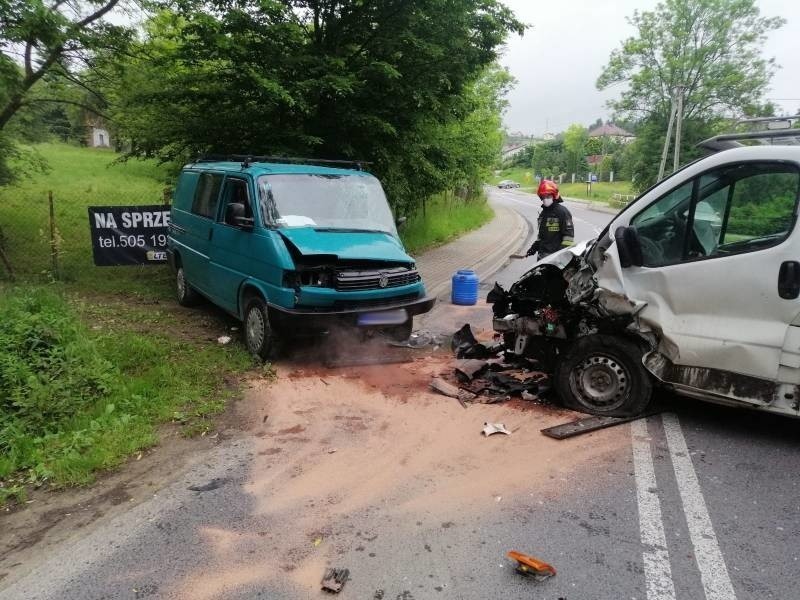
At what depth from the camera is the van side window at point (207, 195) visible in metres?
7.23

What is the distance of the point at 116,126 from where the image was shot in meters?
10.8

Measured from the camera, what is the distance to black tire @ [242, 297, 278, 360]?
5.95m

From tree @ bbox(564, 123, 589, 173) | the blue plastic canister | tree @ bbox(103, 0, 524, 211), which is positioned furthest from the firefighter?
tree @ bbox(564, 123, 589, 173)

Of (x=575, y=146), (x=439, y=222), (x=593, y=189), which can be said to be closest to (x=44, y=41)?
(x=439, y=222)

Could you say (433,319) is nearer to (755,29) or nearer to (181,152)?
(181,152)

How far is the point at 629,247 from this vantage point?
4.63 metres

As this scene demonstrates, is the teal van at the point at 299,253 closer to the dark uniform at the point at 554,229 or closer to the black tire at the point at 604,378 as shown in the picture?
the black tire at the point at 604,378

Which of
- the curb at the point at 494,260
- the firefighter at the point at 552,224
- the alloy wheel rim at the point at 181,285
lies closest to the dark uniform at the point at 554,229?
the firefighter at the point at 552,224

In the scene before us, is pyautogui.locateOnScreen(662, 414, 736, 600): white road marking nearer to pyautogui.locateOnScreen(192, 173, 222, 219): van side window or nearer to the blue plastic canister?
→ the blue plastic canister

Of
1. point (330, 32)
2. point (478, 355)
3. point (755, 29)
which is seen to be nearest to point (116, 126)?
point (330, 32)

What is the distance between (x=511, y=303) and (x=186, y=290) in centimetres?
504

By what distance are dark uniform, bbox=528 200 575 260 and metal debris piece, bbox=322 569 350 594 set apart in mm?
5925

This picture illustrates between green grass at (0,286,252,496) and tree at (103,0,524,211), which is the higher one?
tree at (103,0,524,211)

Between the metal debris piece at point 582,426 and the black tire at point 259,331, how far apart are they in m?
2.92
